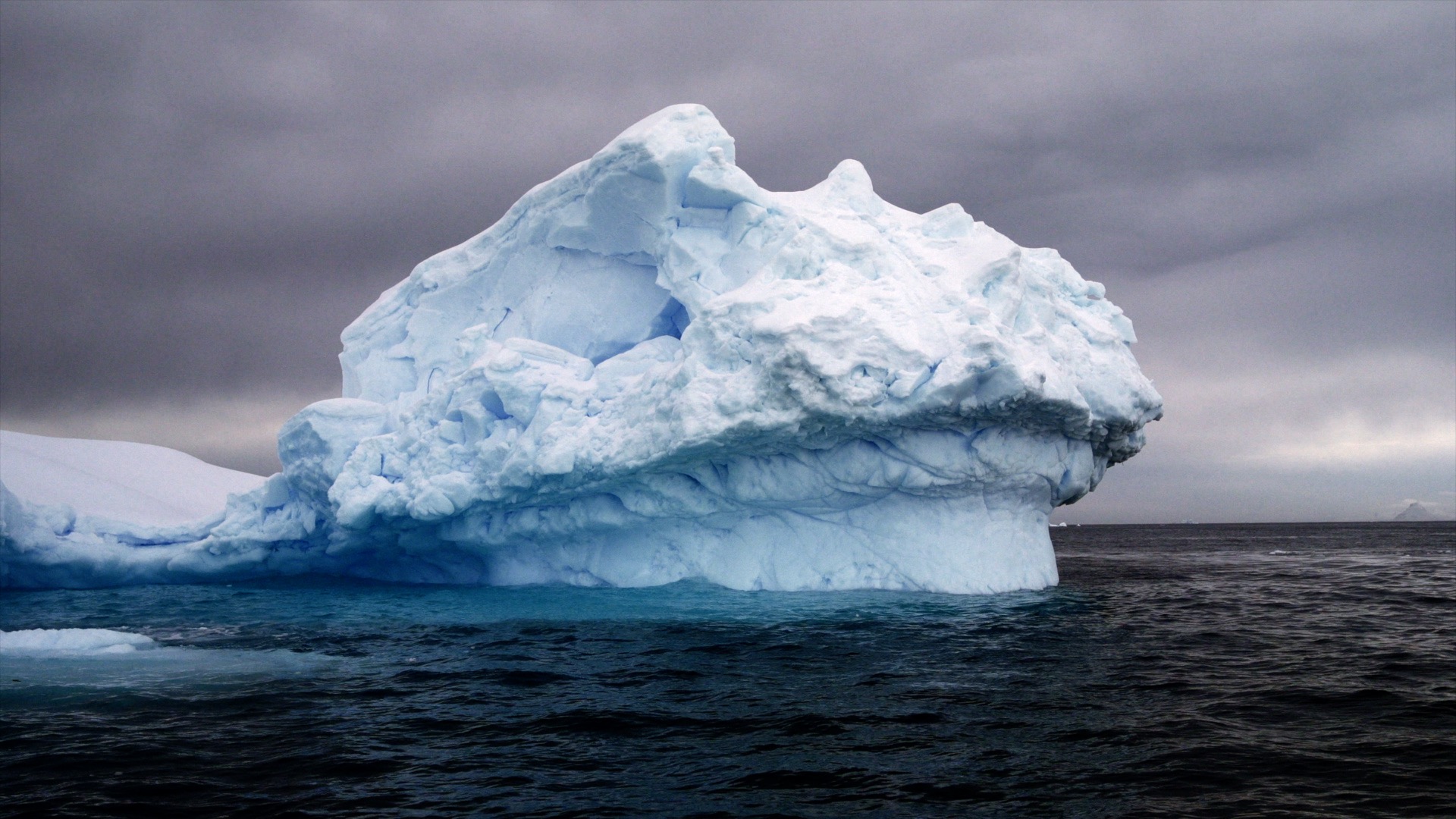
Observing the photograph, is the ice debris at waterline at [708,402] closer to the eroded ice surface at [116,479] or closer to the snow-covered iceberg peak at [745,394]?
the snow-covered iceberg peak at [745,394]

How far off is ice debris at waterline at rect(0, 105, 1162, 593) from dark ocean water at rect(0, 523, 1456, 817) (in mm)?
1803

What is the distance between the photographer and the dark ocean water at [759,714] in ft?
17.1

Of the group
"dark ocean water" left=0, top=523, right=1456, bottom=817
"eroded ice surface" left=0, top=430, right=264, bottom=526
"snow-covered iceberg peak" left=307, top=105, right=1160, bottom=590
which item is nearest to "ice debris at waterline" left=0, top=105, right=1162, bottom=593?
"snow-covered iceberg peak" left=307, top=105, right=1160, bottom=590

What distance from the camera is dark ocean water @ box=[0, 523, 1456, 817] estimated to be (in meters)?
5.23

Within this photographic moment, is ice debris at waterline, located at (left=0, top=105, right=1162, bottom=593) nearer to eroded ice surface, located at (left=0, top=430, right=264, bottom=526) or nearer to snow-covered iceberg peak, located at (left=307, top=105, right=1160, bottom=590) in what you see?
snow-covered iceberg peak, located at (left=307, top=105, right=1160, bottom=590)

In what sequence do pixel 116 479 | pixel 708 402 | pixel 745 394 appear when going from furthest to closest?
pixel 116 479 → pixel 708 402 → pixel 745 394

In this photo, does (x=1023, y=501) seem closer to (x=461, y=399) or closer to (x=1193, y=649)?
(x=1193, y=649)

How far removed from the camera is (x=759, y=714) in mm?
6844

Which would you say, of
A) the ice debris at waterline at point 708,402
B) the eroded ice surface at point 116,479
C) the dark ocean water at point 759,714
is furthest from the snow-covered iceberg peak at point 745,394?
the eroded ice surface at point 116,479

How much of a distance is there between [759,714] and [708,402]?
6.07m

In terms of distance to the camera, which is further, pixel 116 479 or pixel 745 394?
pixel 116 479

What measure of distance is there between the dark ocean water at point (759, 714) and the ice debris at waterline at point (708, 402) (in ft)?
5.92

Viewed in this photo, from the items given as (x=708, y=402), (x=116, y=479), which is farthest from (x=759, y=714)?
(x=116, y=479)

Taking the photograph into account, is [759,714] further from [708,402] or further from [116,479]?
[116,479]
